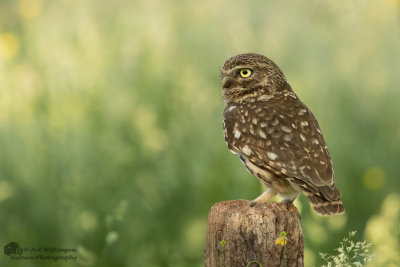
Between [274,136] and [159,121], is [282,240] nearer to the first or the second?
[274,136]

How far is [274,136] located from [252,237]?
0.91 m

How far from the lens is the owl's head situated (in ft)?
17.8

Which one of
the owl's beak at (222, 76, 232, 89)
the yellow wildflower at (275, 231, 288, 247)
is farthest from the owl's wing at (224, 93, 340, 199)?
the yellow wildflower at (275, 231, 288, 247)

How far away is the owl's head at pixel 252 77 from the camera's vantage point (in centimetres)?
544

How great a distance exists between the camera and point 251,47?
8.70 meters

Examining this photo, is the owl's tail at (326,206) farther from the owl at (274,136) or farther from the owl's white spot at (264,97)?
the owl's white spot at (264,97)

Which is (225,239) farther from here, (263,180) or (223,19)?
(223,19)

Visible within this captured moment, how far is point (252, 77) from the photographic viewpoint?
545cm

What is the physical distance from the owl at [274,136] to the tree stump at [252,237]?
0.68 feet

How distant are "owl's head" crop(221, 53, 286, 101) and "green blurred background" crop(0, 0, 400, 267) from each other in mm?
1158

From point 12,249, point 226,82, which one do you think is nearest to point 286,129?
point 226,82

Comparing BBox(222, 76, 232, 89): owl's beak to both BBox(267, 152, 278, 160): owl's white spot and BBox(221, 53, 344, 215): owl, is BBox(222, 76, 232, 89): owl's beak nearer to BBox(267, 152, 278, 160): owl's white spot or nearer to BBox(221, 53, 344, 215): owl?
BBox(221, 53, 344, 215): owl

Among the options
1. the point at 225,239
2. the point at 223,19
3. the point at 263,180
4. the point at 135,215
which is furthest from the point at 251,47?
the point at 225,239

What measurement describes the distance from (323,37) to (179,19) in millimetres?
1855
